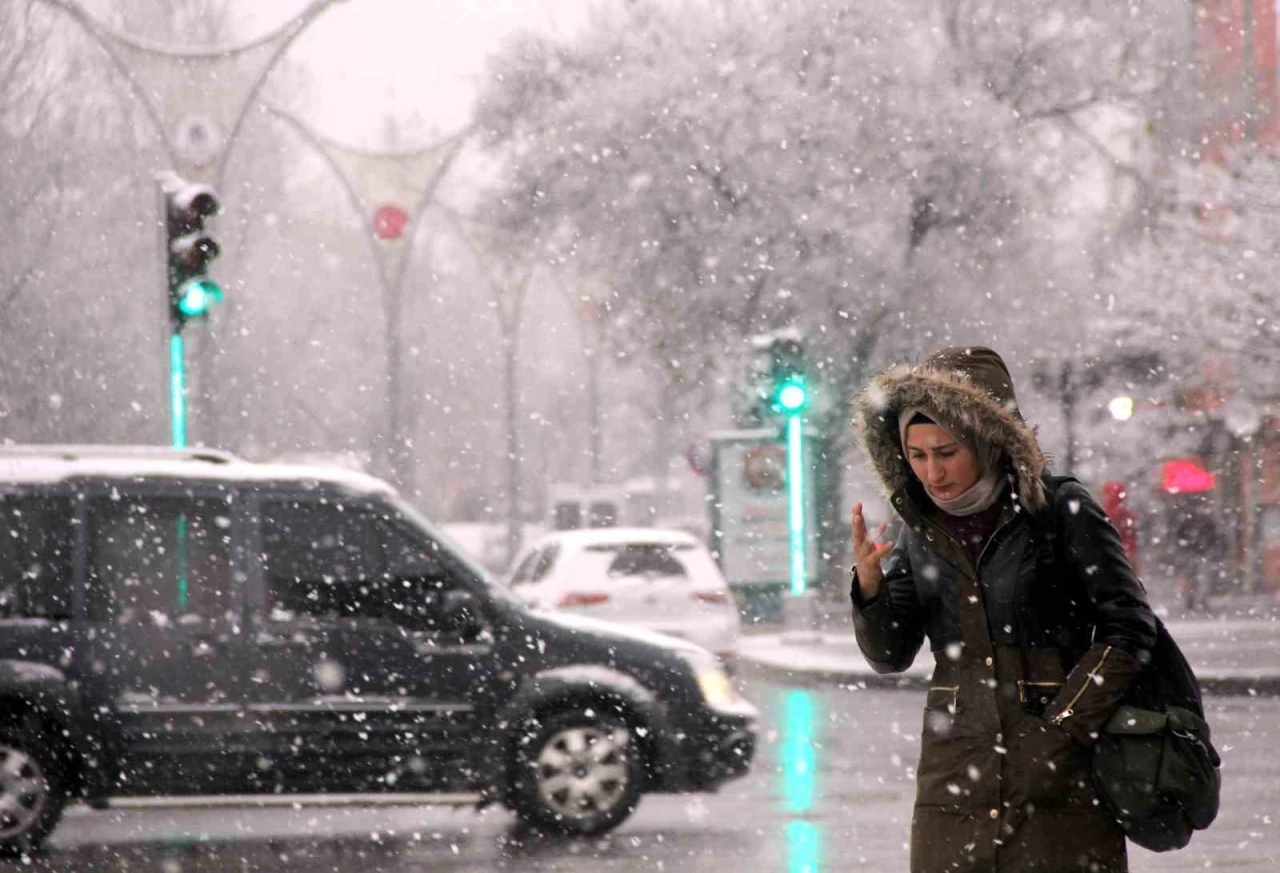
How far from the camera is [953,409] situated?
4195 millimetres

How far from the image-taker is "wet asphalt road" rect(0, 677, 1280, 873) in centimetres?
922

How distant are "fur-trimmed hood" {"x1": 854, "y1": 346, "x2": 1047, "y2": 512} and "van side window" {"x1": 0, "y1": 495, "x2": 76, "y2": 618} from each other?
6.27 meters

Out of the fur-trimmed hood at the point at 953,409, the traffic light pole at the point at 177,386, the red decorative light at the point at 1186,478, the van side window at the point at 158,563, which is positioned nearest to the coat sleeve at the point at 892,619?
the fur-trimmed hood at the point at 953,409

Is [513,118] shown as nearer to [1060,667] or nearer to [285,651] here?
[285,651]

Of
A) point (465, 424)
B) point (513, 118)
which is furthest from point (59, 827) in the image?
point (465, 424)

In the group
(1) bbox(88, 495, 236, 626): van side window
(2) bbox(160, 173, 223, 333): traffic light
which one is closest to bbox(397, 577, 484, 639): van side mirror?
(1) bbox(88, 495, 236, 626): van side window

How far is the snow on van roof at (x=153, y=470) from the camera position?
1007cm

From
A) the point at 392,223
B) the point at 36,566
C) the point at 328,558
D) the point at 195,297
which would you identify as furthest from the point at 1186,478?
the point at 36,566

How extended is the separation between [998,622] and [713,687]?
6136mm

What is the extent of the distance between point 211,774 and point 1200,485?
52.4 ft

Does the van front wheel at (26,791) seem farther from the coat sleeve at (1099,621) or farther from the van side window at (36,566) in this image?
the coat sleeve at (1099,621)

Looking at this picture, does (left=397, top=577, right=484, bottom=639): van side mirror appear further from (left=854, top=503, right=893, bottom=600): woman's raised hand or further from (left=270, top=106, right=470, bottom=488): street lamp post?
(left=270, top=106, right=470, bottom=488): street lamp post

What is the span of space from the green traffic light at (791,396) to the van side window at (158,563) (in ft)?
38.5

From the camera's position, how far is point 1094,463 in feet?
105
